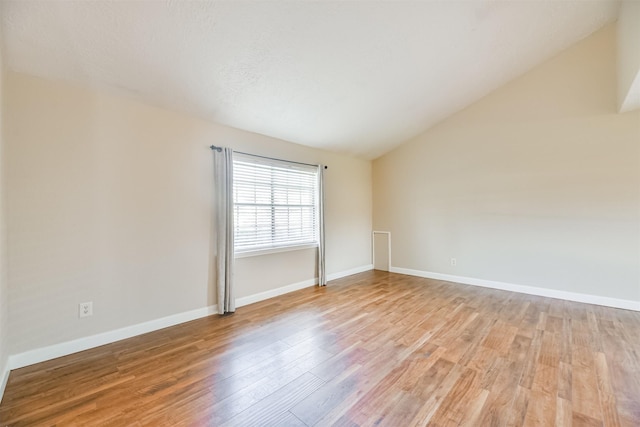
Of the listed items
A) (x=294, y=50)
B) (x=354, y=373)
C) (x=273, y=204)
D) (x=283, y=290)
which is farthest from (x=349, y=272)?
(x=294, y=50)

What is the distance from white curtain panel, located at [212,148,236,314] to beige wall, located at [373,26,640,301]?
3330mm

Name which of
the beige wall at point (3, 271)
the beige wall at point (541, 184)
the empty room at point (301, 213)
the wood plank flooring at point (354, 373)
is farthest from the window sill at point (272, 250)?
the beige wall at point (541, 184)

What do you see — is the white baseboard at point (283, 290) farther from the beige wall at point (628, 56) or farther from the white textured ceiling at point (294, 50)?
the beige wall at point (628, 56)

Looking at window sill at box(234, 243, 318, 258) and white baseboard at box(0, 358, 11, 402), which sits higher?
window sill at box(234, 243, 318, 258)

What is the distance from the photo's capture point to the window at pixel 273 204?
11.2 ft

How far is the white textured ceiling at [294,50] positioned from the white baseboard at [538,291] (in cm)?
283


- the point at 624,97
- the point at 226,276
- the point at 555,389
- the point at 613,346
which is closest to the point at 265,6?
the point at 226,276

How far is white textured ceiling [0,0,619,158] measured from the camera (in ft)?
6.27

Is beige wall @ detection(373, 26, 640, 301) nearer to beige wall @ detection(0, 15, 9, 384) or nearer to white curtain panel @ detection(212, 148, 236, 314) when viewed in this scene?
white curtain panel @ detection(212, 148, 236, 314)

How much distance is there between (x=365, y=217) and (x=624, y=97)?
3.71 metres

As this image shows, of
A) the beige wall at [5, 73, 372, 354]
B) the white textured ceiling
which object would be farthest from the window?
the white textured ceiling

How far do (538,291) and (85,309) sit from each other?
5.31m

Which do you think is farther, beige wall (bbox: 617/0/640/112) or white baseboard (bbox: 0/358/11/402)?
beige wall (bbox: 617/0/640/112)

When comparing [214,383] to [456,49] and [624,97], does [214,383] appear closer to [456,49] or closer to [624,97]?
[456,49]
